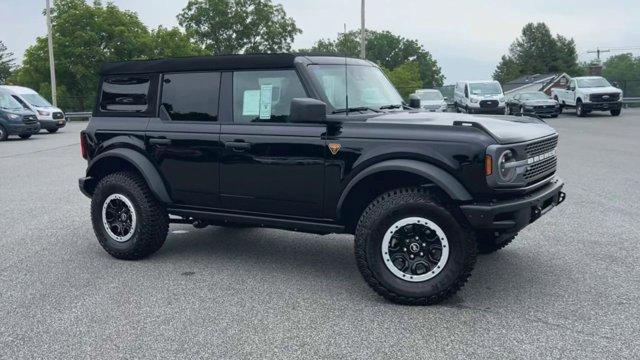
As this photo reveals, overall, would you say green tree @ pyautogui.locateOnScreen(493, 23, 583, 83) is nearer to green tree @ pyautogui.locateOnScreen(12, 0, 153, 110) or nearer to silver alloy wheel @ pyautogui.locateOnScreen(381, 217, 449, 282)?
green tree @ pyautogui.locateOnScreen(12, 0, 153, 110)

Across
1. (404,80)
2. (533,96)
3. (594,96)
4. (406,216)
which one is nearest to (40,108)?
(404,80)

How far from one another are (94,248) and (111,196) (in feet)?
2.75

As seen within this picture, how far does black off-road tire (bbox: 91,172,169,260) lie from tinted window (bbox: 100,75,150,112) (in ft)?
2.16

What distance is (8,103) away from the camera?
2258 cm

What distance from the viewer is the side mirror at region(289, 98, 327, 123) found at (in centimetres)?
452

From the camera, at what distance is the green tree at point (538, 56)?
96.9 m

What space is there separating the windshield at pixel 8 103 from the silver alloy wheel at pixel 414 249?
2158 cm

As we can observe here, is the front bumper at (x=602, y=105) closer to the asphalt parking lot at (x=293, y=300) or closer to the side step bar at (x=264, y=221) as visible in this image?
the asphalt parking lot at (x=293, y=300)

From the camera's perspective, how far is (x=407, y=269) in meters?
4.54

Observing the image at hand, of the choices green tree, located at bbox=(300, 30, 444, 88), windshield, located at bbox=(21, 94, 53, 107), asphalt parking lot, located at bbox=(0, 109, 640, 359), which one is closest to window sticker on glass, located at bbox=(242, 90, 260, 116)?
asphalt parking lot, located at bbox=(0, 109, 640, 359)

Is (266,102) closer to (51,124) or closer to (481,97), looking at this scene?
(51,124)

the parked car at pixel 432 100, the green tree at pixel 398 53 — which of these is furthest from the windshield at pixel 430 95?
the green tree at pixel 398 53

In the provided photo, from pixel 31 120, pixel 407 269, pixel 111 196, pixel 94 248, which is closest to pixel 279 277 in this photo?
pixel 407 269

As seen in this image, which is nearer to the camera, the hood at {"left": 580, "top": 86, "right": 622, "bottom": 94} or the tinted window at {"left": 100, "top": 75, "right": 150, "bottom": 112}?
the tinted window at {"left": 100, "top": 75, "right": 150, "bottom": 112}
